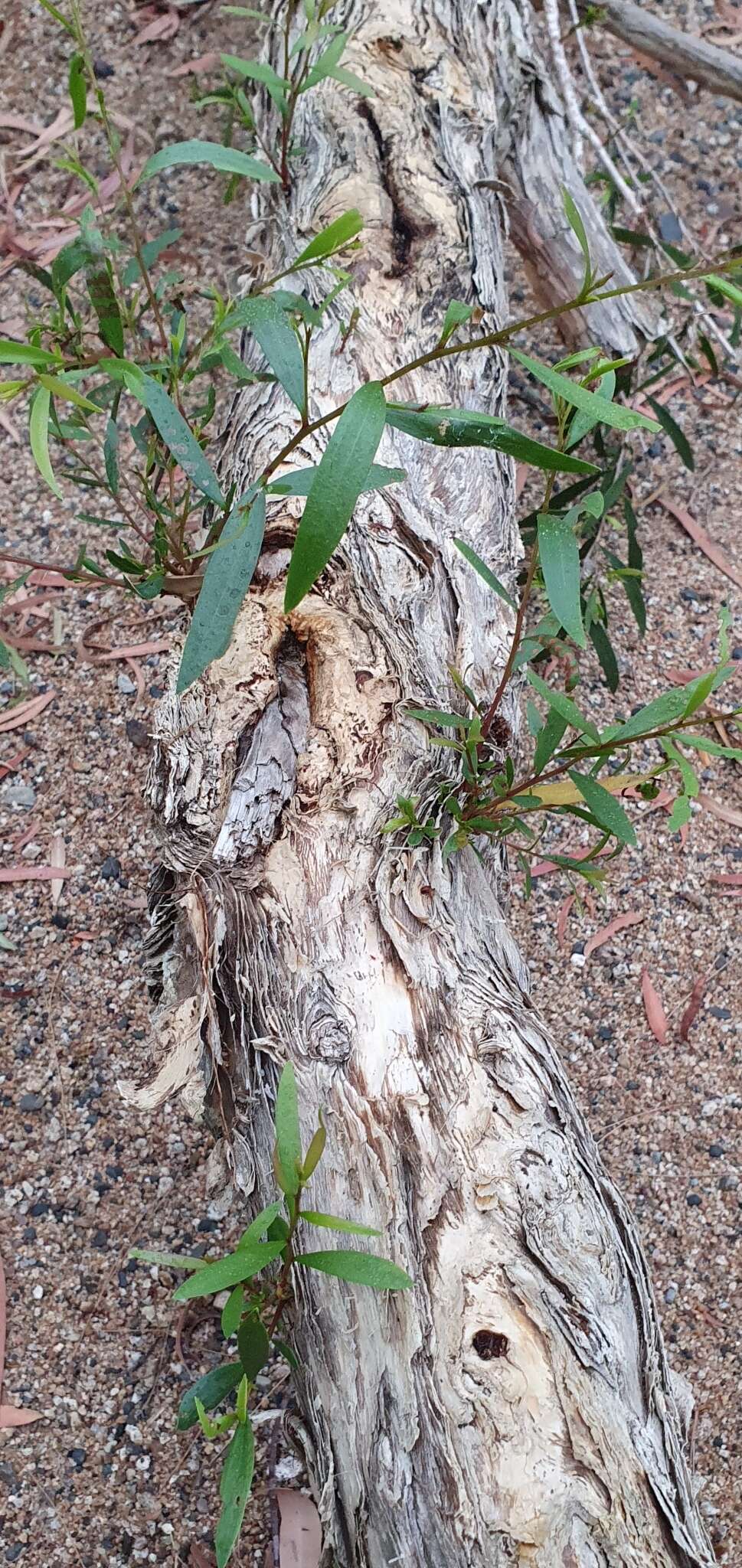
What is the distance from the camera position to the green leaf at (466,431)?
1108 millimetres

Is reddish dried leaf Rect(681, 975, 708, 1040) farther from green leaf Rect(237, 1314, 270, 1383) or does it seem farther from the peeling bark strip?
green leaf Rect(237, 1314, 270, 1383)

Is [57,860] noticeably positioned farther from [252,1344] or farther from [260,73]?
[260,73]

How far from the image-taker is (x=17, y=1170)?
1.95 metres

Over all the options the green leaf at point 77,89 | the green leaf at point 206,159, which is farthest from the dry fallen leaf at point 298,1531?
the green leaf at point 77,89

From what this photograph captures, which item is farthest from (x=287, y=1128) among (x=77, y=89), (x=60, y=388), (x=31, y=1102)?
(x=77, y=89)

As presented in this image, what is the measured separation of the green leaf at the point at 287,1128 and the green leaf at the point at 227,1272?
0.08 meters

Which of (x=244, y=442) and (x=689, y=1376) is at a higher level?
(x=244, y=442)

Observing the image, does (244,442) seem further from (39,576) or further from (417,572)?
(39,576)

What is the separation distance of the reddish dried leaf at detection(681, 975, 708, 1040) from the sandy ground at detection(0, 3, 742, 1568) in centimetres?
1

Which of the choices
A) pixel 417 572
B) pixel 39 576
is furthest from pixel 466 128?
pixel 39 576

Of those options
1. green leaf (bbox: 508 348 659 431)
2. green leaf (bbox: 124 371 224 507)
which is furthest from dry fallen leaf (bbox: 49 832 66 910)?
green leaf (bbox: 508 348 659 431)

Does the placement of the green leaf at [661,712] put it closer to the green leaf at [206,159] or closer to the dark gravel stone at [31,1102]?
the green leaf at [206,159]

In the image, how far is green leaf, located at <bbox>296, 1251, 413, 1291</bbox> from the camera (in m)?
1.09

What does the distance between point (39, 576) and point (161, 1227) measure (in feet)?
4.54
